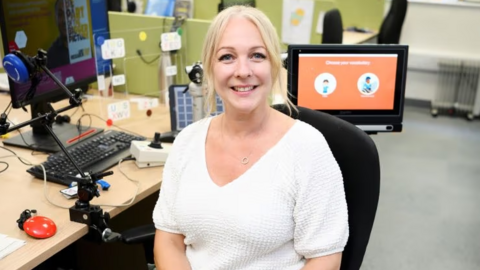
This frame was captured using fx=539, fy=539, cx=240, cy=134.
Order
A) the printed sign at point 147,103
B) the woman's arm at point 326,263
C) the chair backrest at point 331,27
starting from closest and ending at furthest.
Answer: the woman's arm at point 326,263 < the printed sign at point 147,103 < the chair backrest at point 331,27

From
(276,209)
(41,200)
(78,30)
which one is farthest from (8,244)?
(78,30)

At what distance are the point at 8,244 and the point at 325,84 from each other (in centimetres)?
109

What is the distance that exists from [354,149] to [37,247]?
80 cm

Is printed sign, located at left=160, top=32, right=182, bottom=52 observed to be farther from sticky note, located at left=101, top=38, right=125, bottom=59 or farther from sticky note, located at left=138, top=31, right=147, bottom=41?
sticky note, located at left=101, top=38, right=125, bottom=59

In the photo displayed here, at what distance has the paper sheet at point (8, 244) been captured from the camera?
1.28 meters

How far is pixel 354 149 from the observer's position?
4.15ft

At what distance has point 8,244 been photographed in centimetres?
131

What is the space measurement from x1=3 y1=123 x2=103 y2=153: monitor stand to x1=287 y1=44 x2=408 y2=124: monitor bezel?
2.66 feet

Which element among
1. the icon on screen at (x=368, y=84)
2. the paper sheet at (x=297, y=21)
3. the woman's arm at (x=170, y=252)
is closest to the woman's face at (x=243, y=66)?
the woman's arm at (x=170, y=252)

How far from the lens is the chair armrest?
4.90ft

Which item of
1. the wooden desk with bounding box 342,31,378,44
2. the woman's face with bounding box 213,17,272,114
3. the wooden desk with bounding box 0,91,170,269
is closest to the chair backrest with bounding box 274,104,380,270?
the woman's face with bounding box 213,17,272,114

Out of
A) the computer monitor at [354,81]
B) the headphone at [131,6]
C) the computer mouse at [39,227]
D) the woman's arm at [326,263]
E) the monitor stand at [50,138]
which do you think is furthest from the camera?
the headphone at [131,6]

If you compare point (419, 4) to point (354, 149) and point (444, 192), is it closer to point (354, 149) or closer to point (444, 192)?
point (444, 192)

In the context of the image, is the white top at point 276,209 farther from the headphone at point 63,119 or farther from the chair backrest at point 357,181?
the headphone at point 63,119
